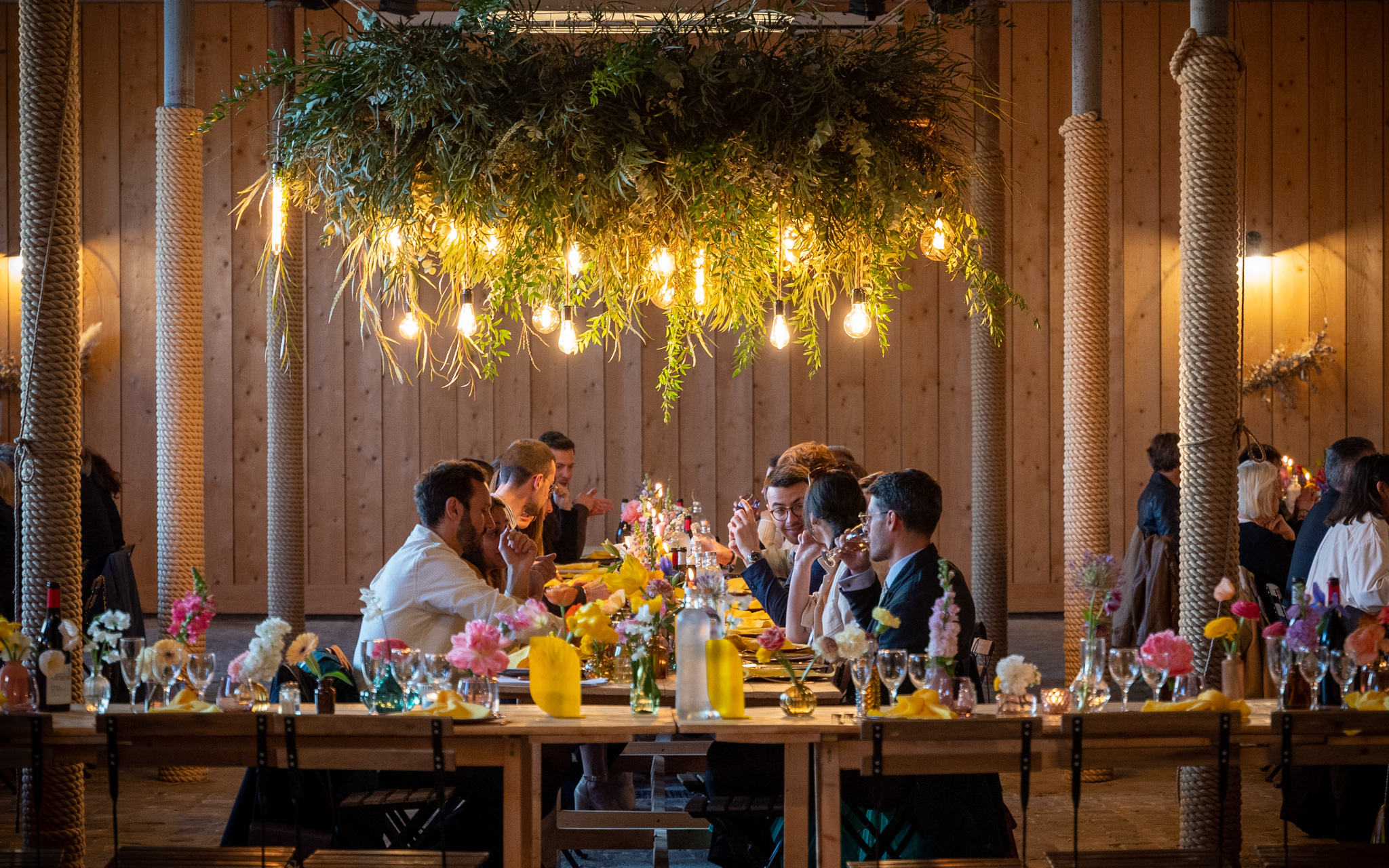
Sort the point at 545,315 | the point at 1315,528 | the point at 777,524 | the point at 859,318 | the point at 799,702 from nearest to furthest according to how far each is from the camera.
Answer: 1. the point at 799,702
2. the point at 859,318
3. the point at 545,315
4. the point at 1315,528
5. the point at 777,524

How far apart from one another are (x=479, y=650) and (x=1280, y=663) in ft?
6.07

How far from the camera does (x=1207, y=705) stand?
2.83m

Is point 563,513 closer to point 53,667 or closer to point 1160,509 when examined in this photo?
point 1160,509

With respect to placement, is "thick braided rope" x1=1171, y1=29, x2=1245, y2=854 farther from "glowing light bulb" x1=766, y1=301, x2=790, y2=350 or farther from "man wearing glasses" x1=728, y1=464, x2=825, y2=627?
"man wearing glasses" x1=728, y1=464, x2=825, y2=627

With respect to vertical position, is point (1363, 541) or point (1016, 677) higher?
point (1363, 541)

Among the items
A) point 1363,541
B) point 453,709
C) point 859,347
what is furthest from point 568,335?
point 859,347

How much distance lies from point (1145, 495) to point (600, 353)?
407 centimetres

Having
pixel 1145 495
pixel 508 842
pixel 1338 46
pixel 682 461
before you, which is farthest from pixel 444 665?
pixel 1338 46

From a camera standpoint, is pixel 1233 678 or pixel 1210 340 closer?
Answer: pixel 1233 678

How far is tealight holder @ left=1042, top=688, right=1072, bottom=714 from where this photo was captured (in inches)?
116

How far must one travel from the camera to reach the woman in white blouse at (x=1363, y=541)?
420 centimetres

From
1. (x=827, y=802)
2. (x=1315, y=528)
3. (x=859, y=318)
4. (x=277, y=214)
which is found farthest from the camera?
(x=1315, y=528)

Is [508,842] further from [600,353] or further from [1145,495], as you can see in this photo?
[600,353]

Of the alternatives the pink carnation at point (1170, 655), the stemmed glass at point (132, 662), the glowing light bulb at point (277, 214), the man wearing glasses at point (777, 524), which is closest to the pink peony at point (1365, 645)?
the pink carnation at point (1170, 655)
